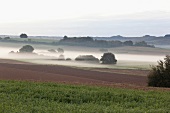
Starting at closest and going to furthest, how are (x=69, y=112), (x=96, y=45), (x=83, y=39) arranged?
(x=69, y=112) → (x=96, y=45) → (x=83, y=39)

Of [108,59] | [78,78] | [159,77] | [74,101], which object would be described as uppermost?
[108,59]

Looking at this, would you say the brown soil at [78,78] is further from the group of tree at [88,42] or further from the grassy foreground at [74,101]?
the group of tree at [88,42]

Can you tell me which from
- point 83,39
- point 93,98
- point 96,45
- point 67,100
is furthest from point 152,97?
point 83,39

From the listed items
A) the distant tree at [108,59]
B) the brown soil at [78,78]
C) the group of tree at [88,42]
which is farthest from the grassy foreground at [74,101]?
the group of tree at [88,42]

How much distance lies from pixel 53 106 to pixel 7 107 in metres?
2.16

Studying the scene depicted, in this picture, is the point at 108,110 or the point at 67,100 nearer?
the point at 108,110

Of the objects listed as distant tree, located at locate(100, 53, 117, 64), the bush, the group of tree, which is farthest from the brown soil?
the group of tree

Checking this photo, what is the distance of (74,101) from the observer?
19.0 metres

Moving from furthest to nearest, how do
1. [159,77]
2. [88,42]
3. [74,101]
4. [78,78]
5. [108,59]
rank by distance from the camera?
1. [88,42]
2. [108,59]
3. [78,78]
4. [159,77]
5. [74,101]

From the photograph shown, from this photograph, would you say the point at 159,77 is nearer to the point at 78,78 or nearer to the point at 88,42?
the point at 78,78

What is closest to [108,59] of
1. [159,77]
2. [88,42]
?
[159,77]

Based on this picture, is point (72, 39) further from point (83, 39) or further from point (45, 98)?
point (45, 98)

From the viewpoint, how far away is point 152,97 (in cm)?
2116

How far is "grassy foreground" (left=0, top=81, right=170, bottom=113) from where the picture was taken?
51.0 ft
